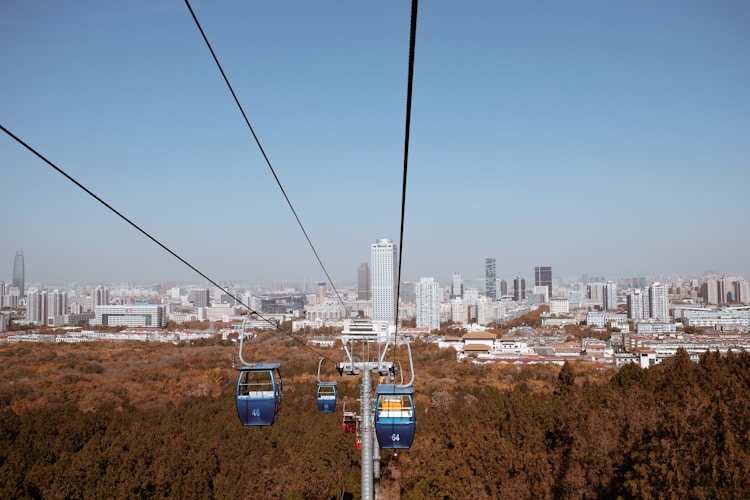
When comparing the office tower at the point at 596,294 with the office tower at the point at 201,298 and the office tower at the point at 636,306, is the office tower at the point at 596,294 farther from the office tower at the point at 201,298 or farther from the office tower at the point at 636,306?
the office tower at the point at 201,298

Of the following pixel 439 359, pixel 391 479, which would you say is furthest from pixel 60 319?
pixel 391 479

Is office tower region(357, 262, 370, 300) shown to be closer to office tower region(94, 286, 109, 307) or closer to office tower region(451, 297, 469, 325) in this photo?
office tower region(451, 297, 469, 325)

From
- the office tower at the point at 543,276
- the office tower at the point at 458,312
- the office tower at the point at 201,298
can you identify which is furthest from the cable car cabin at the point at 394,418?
the office tower at the point at 543,276

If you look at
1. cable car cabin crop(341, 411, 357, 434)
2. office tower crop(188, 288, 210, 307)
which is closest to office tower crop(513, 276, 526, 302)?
office tower crop(188, 288, 210, 307)

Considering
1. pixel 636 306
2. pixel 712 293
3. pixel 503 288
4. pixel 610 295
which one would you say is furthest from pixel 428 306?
pixel 503 288

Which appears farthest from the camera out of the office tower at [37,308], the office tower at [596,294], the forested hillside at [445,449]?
the office tower at [596,294]

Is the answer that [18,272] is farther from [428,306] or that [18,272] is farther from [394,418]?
[394,418]
